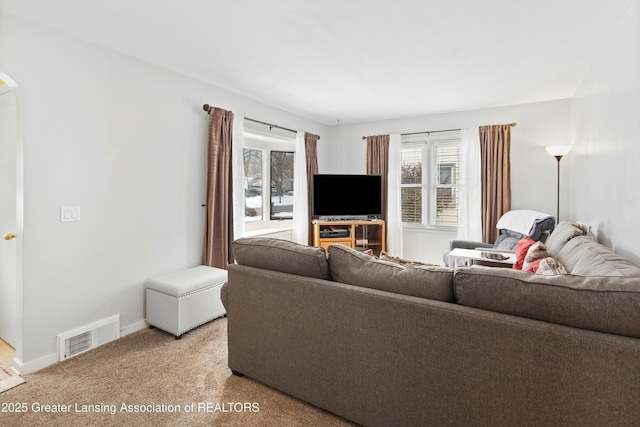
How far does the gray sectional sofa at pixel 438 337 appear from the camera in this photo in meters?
1.11

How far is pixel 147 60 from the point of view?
2852mm

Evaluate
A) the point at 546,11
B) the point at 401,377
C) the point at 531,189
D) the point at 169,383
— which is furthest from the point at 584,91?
the point at 169,383

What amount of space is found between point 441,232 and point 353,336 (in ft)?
12.4

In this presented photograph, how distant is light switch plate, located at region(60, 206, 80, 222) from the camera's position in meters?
2.36

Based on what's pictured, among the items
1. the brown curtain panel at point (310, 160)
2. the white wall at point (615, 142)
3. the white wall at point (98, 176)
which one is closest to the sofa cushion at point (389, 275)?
the white wall at point (615, 142)

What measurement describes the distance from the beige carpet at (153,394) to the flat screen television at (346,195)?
2.89 metres

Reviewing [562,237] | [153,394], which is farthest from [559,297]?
[153,394]

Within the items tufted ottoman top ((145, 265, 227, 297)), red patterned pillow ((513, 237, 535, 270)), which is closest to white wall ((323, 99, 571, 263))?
red patterned pillow ((513, 237, 535, 270))

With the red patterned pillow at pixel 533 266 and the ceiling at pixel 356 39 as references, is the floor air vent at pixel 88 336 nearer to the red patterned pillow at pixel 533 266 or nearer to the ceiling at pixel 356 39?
the ceiling at pixel 356 39

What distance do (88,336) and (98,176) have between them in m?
1.26

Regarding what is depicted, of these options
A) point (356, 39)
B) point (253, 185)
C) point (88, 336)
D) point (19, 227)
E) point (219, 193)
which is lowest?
point (88, 336)

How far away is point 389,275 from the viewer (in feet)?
5.14

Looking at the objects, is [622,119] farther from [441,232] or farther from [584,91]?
[441,232]

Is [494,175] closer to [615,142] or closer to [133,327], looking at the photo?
[615,142]
